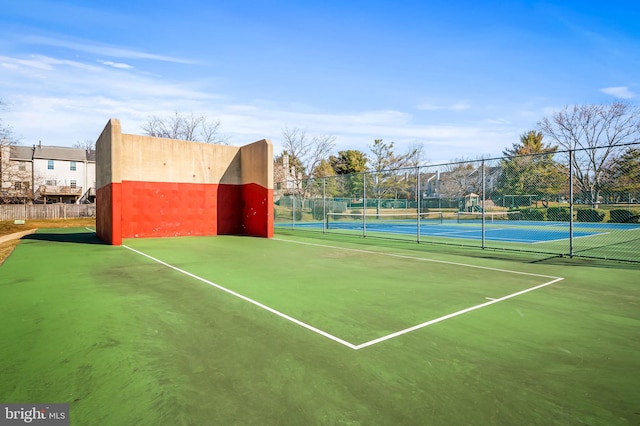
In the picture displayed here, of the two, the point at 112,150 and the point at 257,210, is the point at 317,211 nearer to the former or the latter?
the point at 257,210

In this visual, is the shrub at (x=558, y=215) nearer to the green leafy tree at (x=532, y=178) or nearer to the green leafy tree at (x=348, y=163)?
the green leafy tree at (x=532, y=178)

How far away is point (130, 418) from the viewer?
254cm

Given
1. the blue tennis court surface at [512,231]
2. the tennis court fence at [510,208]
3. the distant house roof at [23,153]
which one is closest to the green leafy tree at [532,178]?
the tennis court fence at [510,208]

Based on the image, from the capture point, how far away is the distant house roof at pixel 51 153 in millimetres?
42781

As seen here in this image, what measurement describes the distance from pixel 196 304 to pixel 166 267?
3.78 metres

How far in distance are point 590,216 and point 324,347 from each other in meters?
29.9

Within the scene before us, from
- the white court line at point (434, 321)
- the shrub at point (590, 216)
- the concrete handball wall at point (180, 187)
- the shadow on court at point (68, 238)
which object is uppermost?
the concrete handball wall at point (180, 187)

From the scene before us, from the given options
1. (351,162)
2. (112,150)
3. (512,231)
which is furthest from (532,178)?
(112,150)

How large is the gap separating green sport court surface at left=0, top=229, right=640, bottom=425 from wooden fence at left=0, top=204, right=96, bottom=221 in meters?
32.2

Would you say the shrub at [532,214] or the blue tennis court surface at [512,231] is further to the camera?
the shrub at [532,214]

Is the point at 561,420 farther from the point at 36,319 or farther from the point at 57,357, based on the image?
the point at 36,319

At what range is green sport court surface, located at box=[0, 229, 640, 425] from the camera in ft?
8.89

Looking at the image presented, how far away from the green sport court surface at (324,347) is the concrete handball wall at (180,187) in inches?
329

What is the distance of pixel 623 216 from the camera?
23.7 metres
